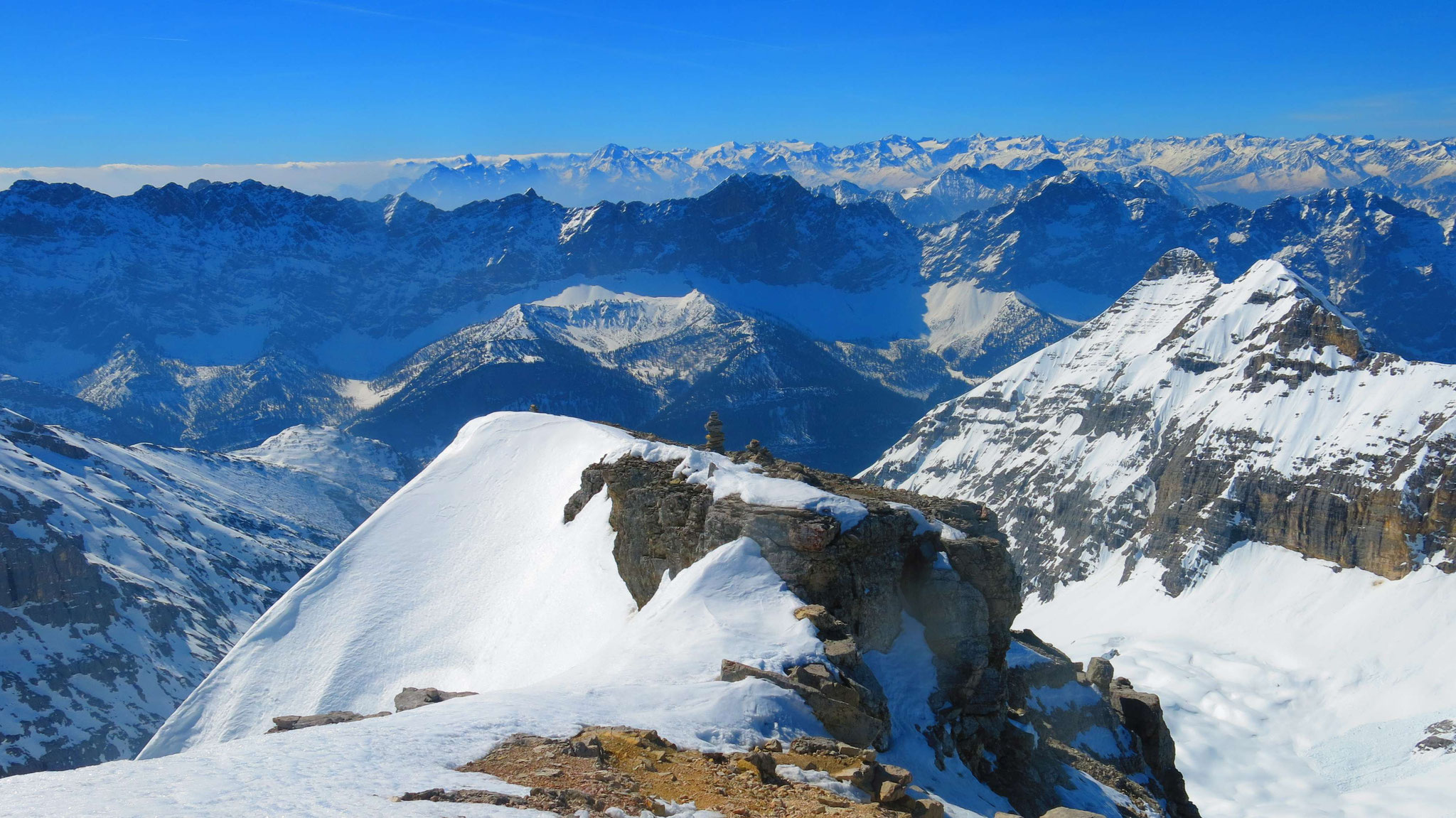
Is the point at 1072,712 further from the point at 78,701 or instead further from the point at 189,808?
the point at 78,701

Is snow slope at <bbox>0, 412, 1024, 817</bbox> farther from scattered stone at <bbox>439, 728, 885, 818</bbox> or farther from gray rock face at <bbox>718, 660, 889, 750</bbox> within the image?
scattered stone at <bbox>439, 728, 885, 818</bbox>

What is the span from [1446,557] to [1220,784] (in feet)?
218

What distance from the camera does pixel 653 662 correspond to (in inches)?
1334

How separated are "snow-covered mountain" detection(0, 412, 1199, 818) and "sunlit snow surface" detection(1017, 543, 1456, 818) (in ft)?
300

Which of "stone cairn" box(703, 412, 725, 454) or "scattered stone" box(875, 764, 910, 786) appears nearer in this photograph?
"scattered stone" box(875, 764, 910, 786)

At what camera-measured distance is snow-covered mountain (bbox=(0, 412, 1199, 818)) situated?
968 inches

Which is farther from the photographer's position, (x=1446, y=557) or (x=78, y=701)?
(x=1446, y=557)

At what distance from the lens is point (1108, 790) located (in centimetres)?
4588

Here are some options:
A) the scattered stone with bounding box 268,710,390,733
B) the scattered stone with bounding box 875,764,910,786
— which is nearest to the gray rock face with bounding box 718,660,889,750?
the scattered stone with bounding box 875,764,910,786

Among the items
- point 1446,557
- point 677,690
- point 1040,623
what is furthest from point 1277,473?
point 677,690

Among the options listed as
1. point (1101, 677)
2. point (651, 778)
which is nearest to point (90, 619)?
point (1101, 677)

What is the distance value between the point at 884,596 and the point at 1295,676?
493 feet

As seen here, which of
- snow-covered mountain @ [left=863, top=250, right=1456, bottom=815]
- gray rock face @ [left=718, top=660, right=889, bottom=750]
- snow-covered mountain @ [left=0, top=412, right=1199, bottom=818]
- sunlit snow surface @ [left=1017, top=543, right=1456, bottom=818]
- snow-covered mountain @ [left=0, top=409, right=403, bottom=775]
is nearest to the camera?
snow-covered mountain @ [left=0, top=412, right=1199, bottom=818]

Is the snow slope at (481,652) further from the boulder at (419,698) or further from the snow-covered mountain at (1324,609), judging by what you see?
the snow-covered mountain at (1324,609)
